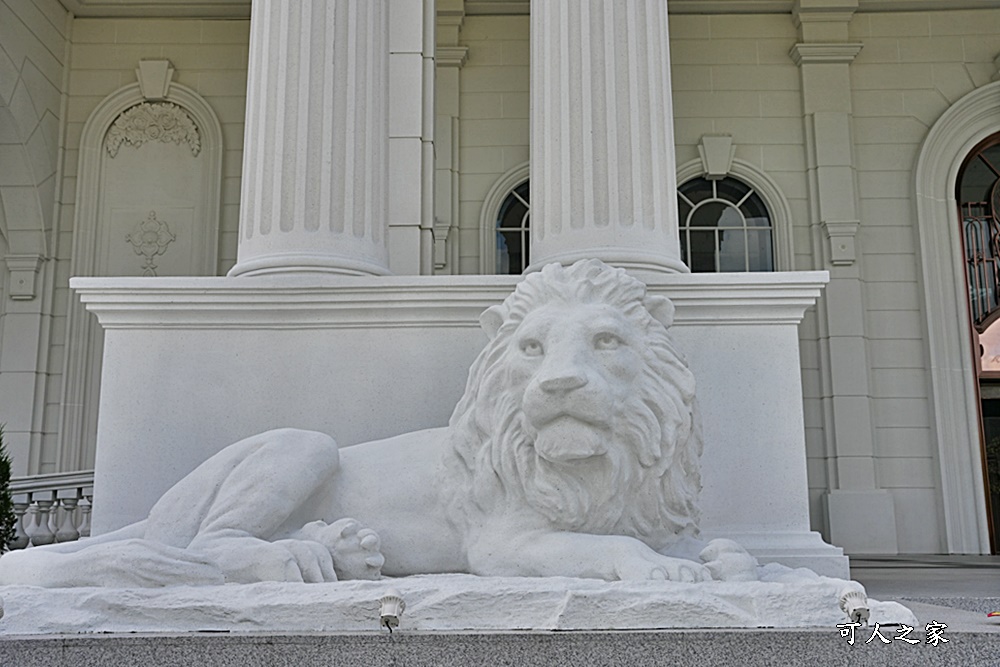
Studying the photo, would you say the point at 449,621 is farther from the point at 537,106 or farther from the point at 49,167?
the point at 49,167

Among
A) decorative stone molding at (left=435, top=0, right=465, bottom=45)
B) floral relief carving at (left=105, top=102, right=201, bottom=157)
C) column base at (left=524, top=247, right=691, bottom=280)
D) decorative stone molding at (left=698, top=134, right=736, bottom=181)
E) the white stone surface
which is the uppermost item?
decorative stone molding at (left=435, top=0, right=465, bottom=45)

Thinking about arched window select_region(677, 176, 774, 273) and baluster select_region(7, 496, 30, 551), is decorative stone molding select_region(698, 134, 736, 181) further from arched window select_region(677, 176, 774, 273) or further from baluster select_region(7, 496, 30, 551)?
baluster select_region(7, 496, 30, 551)

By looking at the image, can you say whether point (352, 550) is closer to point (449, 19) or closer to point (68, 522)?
point (68, 522)

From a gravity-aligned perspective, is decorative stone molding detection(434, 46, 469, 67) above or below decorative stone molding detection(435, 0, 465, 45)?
below

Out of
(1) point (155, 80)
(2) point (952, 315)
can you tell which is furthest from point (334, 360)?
(2) point (952, 315)

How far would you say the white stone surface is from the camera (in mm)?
2838

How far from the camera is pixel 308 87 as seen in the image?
5461 mm

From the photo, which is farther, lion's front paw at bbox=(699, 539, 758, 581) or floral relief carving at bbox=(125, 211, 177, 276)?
floral relief carving at bbox=(125, 211, 177, 276)

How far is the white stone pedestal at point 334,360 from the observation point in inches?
192

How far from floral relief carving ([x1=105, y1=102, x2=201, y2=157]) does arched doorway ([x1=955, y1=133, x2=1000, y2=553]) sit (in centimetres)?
894

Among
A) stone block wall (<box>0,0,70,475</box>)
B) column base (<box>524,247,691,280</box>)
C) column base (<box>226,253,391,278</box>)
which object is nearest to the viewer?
column base (<box>524,247,691,280</box>)

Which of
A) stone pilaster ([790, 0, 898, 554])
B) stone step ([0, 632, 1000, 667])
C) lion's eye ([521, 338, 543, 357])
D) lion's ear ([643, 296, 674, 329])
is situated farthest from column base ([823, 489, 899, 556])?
stone step ([0, 632, 1000, 667])

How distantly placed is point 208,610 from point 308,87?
324 centimetres

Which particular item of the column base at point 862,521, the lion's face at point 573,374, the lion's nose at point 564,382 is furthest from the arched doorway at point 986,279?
the lion's nose at point 564,382
